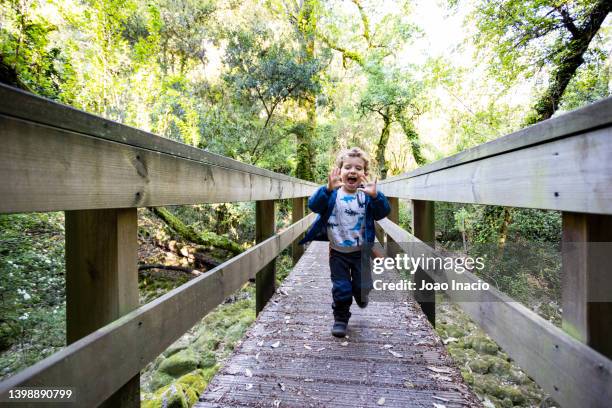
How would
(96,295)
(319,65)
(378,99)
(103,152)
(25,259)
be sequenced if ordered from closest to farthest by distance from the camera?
1. (103,152)
2. (96,295)
3. (25,259)
4. (319,65)
5. (378,99)

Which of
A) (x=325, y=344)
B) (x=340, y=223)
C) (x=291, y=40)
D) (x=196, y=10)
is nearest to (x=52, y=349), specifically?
(x=325, y=344)

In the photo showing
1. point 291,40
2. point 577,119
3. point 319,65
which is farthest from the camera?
point 291,40

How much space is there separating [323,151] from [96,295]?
491 inches

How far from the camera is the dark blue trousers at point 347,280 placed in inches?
89.6

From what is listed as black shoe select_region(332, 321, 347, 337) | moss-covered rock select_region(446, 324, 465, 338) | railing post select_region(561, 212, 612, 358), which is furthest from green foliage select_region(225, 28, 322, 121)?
railing post select_region(561, 212, 612, 358)

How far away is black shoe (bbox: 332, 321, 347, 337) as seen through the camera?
86.7 inches

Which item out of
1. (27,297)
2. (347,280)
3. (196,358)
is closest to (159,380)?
(196,358)

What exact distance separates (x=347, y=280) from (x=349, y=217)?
0.45 m

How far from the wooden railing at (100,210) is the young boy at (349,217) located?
3.46 feet

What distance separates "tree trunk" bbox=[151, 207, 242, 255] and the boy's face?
5.18 m

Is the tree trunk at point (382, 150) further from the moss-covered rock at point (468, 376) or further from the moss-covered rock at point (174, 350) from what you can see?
the moss-covered rock at point (174, 350)

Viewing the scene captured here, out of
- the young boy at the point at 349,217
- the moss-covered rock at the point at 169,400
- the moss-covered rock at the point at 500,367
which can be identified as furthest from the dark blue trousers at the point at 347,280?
the moss-covered rock at the point at 500,367

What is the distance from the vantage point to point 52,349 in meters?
3.37

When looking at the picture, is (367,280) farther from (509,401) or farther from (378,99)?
(378,99)
